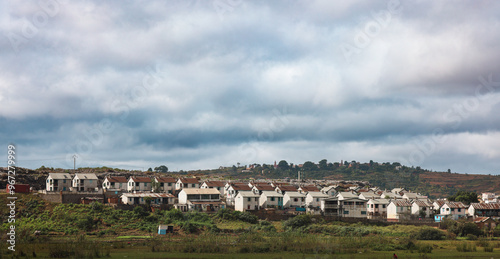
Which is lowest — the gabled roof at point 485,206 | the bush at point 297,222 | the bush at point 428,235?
the bush at point 428,235

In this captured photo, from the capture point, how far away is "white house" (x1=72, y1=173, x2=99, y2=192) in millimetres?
87750

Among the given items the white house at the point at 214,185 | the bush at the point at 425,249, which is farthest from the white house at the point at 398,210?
the bush at the point at 425,249

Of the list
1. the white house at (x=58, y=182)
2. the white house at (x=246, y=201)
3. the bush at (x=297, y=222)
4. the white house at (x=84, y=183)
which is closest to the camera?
the bush at (x=297, y=222)

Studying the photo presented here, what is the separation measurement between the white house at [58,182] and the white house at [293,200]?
42.9m

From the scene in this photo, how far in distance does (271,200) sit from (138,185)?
26.9 m

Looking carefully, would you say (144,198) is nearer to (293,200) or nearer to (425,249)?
(293,200)

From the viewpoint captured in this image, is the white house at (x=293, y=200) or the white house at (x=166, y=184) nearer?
Answer: the white house at (x=166, y=184)

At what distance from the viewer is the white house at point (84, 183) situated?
288 ft

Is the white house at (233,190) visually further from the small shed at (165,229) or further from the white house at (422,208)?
the white house at (422,208)

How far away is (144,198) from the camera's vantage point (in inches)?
3268

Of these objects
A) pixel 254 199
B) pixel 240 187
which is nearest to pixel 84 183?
pixel 240 187

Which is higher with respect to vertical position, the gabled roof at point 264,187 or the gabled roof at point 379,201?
the gabled roof at point 264,187

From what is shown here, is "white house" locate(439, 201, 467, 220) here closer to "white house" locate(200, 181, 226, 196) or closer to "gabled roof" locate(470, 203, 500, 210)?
"gabled roof" locate(470, 203, 500, 210)

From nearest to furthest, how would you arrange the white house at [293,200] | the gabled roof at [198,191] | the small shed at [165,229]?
the small shed at [165,229], the gabled roof at [198,191], the white house at [293,200]
